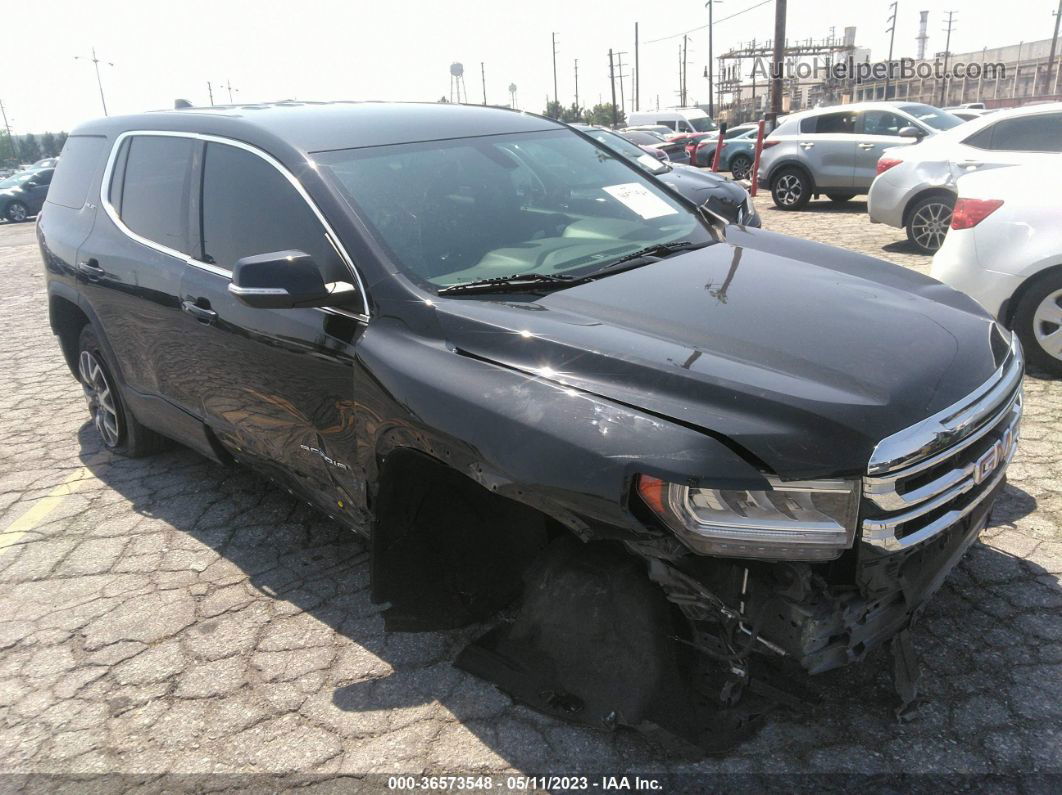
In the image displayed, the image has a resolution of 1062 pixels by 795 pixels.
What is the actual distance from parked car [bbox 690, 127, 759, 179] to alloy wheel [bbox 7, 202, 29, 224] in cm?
2024

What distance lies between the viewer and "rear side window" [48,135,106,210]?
4609 millimetres

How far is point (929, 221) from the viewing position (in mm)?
9633

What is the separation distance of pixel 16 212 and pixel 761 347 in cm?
2921

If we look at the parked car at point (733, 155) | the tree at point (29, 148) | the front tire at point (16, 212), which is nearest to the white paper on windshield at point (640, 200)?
the parked car at point (733, 155)

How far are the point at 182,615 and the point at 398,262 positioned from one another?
5.62ft

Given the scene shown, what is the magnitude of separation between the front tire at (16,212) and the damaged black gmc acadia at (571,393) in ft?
85.6

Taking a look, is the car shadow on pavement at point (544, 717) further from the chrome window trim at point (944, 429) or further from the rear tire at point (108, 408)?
the rear tire at point (108, 408)

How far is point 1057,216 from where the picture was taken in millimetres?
5094

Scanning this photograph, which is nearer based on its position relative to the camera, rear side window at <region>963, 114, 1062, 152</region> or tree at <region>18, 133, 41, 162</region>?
rear side window at <region>963, 114, 1062, 152</region>

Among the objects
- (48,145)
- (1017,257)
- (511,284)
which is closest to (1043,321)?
(1017,257)

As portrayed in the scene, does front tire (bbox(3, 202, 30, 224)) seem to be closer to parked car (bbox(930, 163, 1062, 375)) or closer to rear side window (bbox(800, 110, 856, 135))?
rear side window (bbox(800, 110, 856, 135))

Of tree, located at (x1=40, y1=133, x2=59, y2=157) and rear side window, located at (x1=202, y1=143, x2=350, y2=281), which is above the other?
rear side window, located at (x1=202, y1=143, x2=350, y2=281)

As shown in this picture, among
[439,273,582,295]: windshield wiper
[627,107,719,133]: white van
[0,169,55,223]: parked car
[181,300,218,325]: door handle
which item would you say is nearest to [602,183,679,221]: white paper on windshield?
[439,273,582,295]: windshield wiper

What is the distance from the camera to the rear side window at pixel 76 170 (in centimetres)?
461
